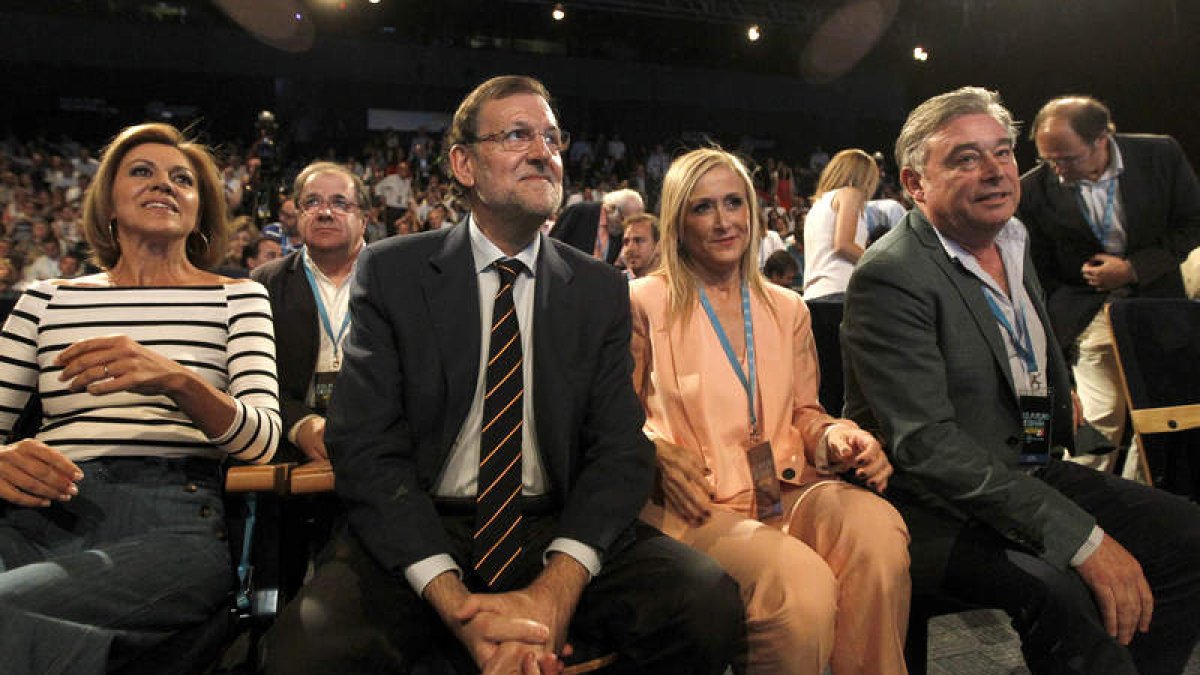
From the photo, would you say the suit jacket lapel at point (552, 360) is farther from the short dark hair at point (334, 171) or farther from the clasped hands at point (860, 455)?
the short dark hair at point (334, 171)

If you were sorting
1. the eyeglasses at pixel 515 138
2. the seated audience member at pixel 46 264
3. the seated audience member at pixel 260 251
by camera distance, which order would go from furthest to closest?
1. the seated audience member at pixel 46 264
2. the seated audience member at pixel 260 251
3. the eyeglasses at pixel 515 138

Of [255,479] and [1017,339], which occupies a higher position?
[1017,339]

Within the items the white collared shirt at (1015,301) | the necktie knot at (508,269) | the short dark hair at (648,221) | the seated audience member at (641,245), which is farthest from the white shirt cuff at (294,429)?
the short dark hair at (648,221)

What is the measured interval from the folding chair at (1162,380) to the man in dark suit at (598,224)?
2.24 meters

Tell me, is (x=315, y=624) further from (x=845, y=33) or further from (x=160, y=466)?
(x=845, y=33)

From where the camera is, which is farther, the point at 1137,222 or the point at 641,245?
the point at 641,245

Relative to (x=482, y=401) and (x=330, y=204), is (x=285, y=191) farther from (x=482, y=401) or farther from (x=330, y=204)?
(x=482, y=401)

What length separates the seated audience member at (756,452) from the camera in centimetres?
144

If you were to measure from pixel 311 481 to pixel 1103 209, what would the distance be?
9.09 ft

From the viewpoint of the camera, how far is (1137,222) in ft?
9.20

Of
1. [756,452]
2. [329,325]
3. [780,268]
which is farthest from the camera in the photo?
[780,268]

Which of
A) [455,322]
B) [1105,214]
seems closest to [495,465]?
[455,322]

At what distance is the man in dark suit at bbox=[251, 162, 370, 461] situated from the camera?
2.07 m

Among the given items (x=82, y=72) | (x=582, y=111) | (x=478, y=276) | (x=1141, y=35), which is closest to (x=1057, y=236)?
(x=478, y=276)
